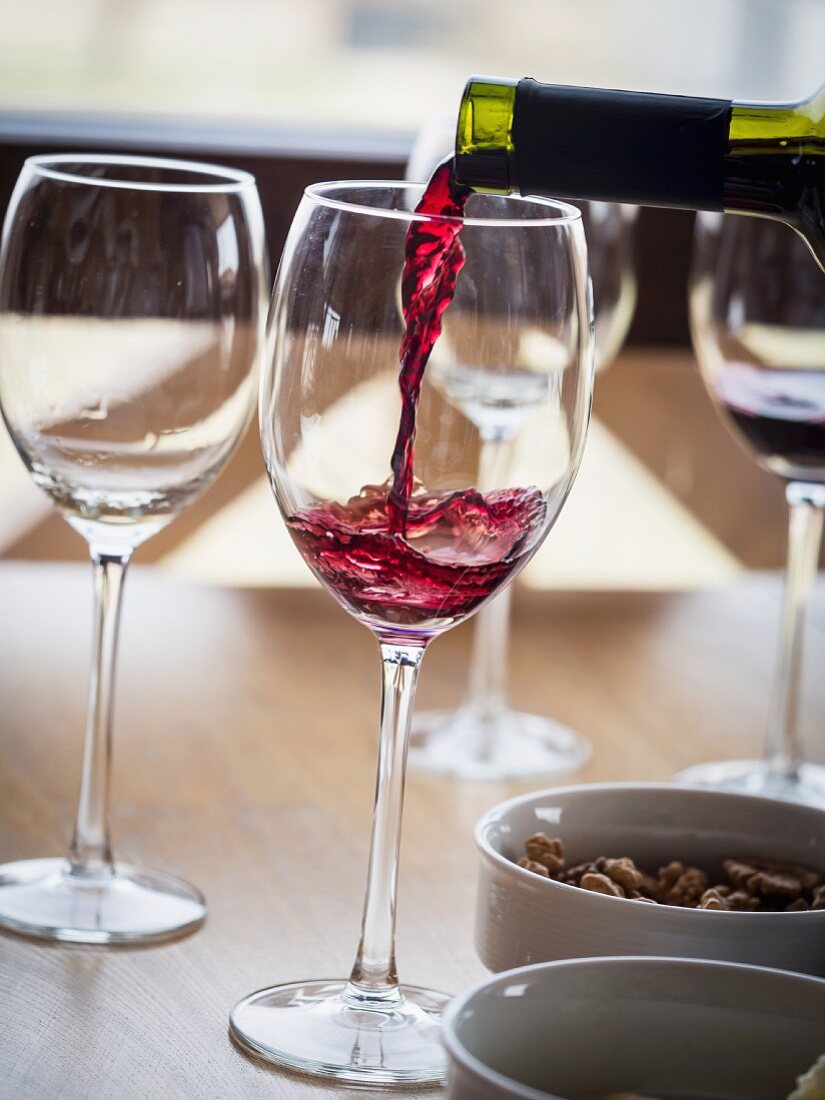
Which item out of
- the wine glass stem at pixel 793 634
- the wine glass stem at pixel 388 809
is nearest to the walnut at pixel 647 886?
the wine glass stem at pixel 388 809

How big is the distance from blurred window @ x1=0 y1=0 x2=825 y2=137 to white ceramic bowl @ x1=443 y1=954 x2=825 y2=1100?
4.40ft

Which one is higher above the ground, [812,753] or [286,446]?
[286,446]

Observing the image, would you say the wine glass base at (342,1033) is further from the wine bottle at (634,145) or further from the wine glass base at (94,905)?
the wine bottle at (634,145)

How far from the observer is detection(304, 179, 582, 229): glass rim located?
59 centimetres

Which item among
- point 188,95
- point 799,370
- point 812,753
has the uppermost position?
A: point 188,95

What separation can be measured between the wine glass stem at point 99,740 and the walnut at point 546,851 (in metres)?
0.21

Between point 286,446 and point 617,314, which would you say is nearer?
point 286,446

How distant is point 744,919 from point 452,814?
32cm

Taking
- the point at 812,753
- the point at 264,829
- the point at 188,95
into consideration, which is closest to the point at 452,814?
the point at 264,829

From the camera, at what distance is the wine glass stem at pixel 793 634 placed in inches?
40.4

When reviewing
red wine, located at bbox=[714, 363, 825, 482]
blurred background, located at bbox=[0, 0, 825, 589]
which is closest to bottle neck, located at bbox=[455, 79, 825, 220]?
red wine, located at bbox=[714, 363, 825, 482]

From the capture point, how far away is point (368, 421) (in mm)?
619

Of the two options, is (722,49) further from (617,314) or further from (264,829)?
(264,829)

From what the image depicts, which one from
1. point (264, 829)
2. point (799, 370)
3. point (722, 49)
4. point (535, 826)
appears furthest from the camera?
point (722, 49)
